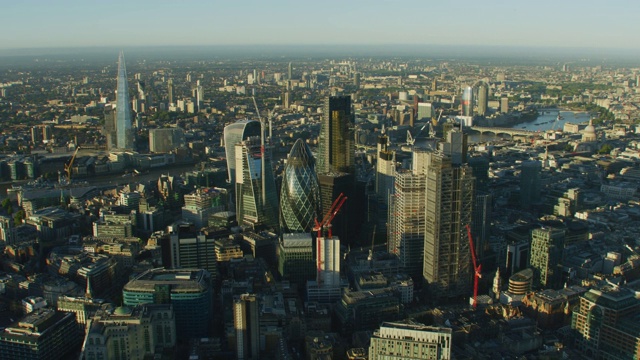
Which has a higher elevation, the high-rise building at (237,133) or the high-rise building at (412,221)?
the high-rise building at (237,133)

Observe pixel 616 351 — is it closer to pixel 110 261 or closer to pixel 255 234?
pixel 255 234

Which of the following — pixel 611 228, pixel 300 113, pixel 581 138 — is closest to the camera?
pixel 611 228

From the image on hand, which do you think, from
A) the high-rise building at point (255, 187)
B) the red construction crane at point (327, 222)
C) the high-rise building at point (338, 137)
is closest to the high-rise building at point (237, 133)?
the high-rise building at point (255, 187)

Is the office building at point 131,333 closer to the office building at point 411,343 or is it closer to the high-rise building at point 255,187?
the office building at point 411,343

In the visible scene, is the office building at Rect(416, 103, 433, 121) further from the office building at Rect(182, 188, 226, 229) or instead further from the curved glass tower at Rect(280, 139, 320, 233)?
the curved glass tower at Rect(280, 139, 320, 233)

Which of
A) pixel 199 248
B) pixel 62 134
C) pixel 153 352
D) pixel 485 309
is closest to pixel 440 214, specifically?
pixel 485 309

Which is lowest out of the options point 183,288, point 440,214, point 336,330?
point 336,330

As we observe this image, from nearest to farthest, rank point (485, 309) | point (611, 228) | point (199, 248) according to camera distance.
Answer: point (485, 309), point (199, 248), point (611, 228)
